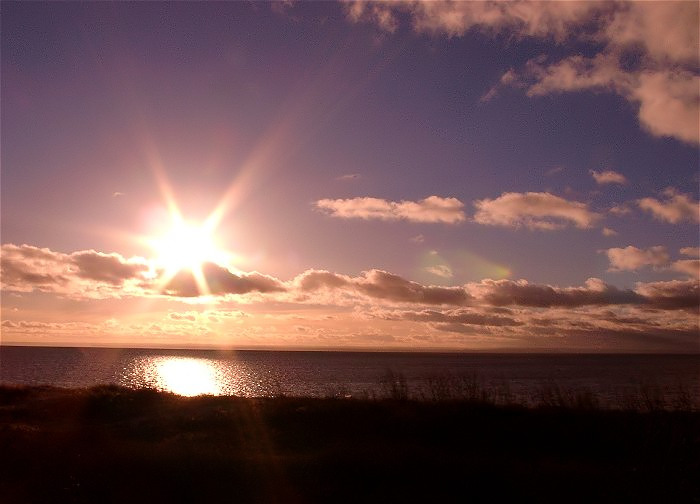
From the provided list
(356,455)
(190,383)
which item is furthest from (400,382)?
(190,383)

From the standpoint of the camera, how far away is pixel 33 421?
2473cm

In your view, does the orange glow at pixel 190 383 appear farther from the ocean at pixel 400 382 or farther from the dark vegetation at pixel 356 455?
the dark vegetation at pixel 356 455

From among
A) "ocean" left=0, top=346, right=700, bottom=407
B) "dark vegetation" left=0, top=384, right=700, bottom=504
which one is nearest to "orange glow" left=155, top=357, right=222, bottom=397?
"ocean" left=0, top=346, right=700, bottom=407

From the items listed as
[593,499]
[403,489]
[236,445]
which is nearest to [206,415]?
[236,445]

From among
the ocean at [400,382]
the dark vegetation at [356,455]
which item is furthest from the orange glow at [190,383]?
the dark vegetation at [356,455]

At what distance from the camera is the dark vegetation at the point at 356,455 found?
1173 centimetres

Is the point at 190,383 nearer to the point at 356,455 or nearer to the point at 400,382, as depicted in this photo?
the point at 400,382

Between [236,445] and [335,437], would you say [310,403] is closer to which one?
[335,437]

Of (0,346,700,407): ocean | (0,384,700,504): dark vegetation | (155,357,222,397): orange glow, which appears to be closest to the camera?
(0,384,700,504): dark vegetation

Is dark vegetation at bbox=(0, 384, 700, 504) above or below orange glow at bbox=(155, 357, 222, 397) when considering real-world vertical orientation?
below

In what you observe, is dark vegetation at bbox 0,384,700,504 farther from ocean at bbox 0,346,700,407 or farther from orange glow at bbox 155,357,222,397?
orange glow at bbox 155,357,222,397

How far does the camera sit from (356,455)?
46.7 feet

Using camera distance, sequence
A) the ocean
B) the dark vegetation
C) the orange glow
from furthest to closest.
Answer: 1. the orange glow
2. the ocean
3. the dark vegetation

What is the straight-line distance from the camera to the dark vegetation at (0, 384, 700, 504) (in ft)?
38.5
